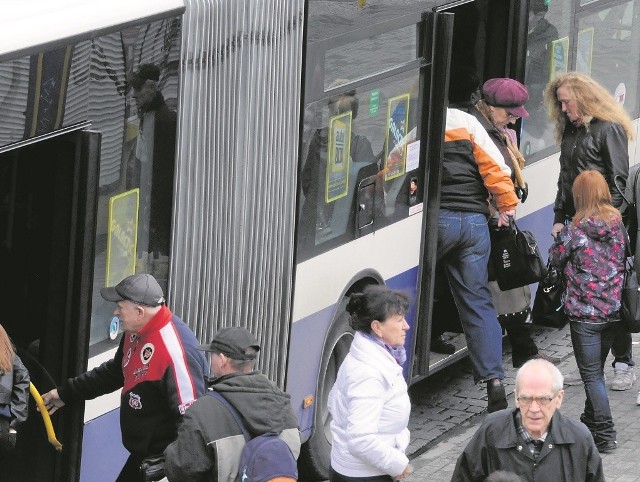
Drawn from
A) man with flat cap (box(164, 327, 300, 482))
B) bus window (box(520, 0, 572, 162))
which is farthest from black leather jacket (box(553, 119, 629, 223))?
man with flat cap (box(164, 327, 300, 482))

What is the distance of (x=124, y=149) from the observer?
668 cm

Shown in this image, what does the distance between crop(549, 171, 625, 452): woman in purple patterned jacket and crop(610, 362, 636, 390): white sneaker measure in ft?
3.85

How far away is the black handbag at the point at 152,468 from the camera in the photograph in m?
6.15

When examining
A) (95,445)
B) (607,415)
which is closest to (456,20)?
(607,415)

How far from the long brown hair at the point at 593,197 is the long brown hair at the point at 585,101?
125 centimetres

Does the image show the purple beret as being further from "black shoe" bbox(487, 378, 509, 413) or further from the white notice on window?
"black shoe" bbox(487, 378, 509, 413)

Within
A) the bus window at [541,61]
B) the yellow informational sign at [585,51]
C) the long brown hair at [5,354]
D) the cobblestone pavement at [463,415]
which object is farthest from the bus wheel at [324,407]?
the yellow informational sign at [585,51]

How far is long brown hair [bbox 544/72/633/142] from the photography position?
A: 9.72 metres

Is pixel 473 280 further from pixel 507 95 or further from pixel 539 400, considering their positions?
pixel 539 400

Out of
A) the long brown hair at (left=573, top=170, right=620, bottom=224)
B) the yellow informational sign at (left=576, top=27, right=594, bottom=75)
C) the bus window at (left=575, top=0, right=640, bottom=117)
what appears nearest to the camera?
the long brown hair at (left=573, top=170, right=620, bottom=224)

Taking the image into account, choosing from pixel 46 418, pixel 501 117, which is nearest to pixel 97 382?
pixel 46 418

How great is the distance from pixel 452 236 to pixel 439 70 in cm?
99

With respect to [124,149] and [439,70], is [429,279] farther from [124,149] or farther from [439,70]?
[124,149]

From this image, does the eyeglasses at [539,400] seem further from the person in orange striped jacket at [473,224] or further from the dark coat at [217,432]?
the person in orange striped jacket at [473,224]
